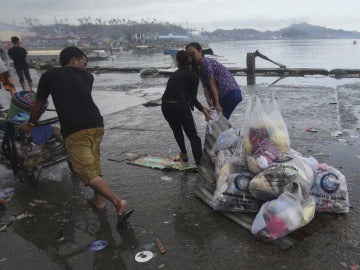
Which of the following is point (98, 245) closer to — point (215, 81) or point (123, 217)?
point (123, 217)

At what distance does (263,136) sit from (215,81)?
134 centimetres

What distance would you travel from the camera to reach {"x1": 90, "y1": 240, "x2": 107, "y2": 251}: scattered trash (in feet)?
9.45

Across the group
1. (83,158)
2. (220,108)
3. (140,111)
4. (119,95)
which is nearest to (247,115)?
(220,108)

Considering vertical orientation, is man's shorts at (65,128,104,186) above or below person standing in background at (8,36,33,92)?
below

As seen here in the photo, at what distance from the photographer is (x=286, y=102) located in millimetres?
8680

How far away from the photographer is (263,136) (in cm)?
337

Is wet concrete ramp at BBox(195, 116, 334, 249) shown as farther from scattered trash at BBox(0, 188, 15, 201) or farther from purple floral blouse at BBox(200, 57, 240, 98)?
scattered trash at BBox(0, 188, 15, 201)

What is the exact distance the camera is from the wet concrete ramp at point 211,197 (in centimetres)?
282

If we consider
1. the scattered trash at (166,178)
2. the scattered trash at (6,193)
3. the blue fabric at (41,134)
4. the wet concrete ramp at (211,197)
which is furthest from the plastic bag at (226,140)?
the scattered trash at (6,193)

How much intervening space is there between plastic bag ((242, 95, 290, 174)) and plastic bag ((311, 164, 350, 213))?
44 centimetres

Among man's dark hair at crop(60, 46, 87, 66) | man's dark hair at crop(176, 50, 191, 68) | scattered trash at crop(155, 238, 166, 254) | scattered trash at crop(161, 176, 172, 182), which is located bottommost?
scattered trash at crop(155, 238, 166, 254)

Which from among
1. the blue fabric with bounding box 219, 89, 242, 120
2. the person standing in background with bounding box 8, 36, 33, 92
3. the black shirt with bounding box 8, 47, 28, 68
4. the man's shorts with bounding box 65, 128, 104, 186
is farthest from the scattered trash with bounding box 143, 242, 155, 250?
the black shirt with bounding box 8, 47, 28, 68

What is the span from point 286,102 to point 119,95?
539 centimetres

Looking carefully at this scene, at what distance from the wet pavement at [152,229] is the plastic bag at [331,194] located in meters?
0.09
